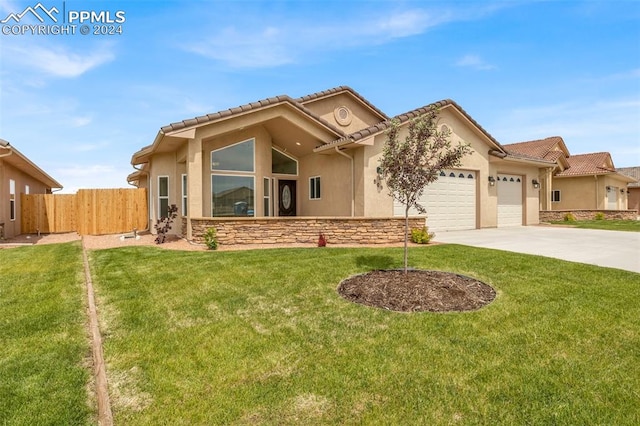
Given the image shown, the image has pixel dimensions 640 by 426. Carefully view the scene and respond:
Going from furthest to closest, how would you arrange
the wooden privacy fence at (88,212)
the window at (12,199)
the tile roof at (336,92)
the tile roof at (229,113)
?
the tile roof at (336,92)
the window at (12,199)
the wooden privacy fence at (88,212)
the tile roof at (229,113)

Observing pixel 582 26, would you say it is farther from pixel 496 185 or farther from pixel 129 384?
pixel 129 384

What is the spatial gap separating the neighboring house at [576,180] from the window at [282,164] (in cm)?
1929

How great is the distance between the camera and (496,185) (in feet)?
56.2

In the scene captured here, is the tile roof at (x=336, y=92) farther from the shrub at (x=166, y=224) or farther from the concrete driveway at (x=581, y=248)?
the concrete driveway at (x=581, y=248)

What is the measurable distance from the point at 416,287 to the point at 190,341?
372 centimetres

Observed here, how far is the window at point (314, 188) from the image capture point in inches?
594

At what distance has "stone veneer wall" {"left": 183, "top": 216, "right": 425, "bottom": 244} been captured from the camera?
36.6 ft

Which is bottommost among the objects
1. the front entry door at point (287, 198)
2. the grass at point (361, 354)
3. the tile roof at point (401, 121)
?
the grass at point (361, 354)

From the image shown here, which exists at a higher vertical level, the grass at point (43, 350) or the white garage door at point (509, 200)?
the white garage door at point (509, 200)

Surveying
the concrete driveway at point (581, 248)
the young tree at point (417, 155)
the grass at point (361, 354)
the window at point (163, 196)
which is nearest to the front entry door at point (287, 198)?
the window at point (163, 196)

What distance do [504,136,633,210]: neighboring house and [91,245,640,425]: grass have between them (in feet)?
76.4

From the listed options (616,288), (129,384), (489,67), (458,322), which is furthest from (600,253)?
(129,384)

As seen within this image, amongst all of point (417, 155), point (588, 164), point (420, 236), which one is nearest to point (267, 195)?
point (420, 236)

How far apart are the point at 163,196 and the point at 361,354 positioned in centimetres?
1372
